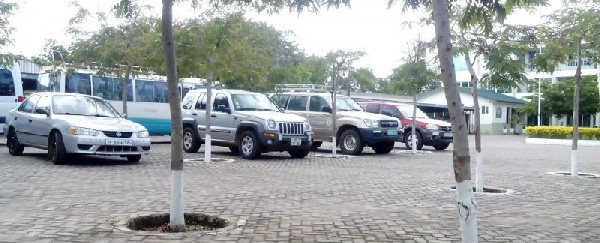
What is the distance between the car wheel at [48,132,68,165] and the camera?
1287cm

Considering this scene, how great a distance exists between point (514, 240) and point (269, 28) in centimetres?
2830

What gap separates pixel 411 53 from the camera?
699 inches

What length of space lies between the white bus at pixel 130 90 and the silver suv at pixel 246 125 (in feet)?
21.6

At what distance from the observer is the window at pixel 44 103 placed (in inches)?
541

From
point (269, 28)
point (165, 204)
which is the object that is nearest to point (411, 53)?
point (165, 204)

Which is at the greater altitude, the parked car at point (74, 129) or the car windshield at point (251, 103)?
the car windshield at point (251, 103)

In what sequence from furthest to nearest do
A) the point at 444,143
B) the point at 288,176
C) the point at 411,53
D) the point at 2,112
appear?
1. the point at 444,143
2. the point at 2,112
3. the point at 411,53
4. the point at 288,176

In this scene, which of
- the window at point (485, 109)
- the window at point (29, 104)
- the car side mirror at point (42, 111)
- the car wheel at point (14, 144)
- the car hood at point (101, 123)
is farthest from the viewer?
the window at point (485, 109)

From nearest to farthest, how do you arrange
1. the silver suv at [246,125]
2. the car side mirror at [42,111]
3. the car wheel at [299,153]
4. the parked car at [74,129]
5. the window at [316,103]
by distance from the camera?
the parked car at [74,129]
the car side mirror at [42,111]
the silver suv at [246,125]
the car wheel at [299,153]
the window at [316,103]

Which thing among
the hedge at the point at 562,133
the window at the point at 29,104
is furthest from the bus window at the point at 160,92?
the hedge at the point at 562,133

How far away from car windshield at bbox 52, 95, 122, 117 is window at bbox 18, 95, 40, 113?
2.28ft

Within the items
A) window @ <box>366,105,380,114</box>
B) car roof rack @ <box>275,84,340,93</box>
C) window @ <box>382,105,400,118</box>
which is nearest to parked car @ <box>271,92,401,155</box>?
car roof rack @ <box>275,84,340,93</box>

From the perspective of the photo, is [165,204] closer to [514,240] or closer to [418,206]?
[418,206]

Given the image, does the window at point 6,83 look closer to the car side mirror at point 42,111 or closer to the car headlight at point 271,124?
the car side mirror at point 42,111
